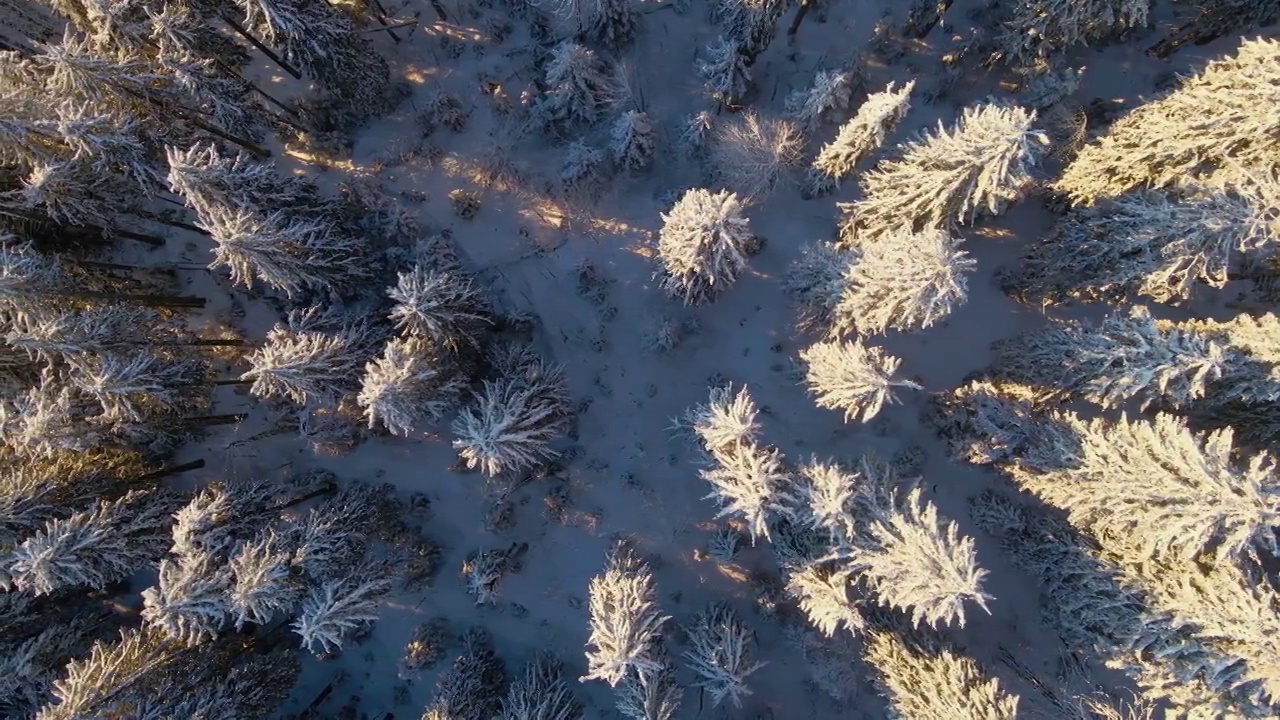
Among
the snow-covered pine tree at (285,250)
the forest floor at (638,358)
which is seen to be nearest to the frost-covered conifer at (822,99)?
the forest floor at (638,358)

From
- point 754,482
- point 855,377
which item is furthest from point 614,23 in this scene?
point 754,482

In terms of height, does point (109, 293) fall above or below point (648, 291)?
below

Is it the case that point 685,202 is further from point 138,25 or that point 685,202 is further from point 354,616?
point 138,25

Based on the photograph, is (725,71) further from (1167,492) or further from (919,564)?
(1167,492)

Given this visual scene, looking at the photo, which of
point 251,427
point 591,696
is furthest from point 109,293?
point 591,696

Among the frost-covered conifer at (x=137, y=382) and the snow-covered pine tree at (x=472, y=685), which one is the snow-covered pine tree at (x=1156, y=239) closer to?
the snow-covered pine tree at (x=472, y=685)

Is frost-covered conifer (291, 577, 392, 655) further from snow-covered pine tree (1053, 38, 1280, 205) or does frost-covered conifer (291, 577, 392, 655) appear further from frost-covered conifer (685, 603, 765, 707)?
snow-covered pine tree (1053, 38, 1280, 205)
